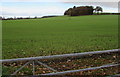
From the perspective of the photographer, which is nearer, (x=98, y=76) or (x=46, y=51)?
(x=98, y=76)

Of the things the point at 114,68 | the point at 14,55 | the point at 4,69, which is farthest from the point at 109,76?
the point at 14,55

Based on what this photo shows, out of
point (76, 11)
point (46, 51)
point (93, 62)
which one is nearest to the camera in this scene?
point (93, 62)

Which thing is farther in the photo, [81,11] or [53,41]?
[81,11]

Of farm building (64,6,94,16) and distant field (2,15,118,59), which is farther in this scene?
farm building (64,6,94,16)

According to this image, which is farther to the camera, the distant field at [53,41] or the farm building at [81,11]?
the farm building at [81,11]

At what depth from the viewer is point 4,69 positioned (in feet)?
29.7

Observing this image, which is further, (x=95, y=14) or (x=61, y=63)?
(x=95, y=14)

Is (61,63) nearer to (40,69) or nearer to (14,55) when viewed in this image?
(40,69)

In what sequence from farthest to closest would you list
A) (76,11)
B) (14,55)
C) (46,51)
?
1. (76,11)
2. (46,51)
3. (14,55)

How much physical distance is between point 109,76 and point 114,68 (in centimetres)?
140

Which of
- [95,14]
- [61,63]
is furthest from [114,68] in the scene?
[95,14]

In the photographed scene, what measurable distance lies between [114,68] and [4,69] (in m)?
4.28

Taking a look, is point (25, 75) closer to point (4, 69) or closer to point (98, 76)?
point (4, 69)

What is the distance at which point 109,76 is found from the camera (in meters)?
8.25
